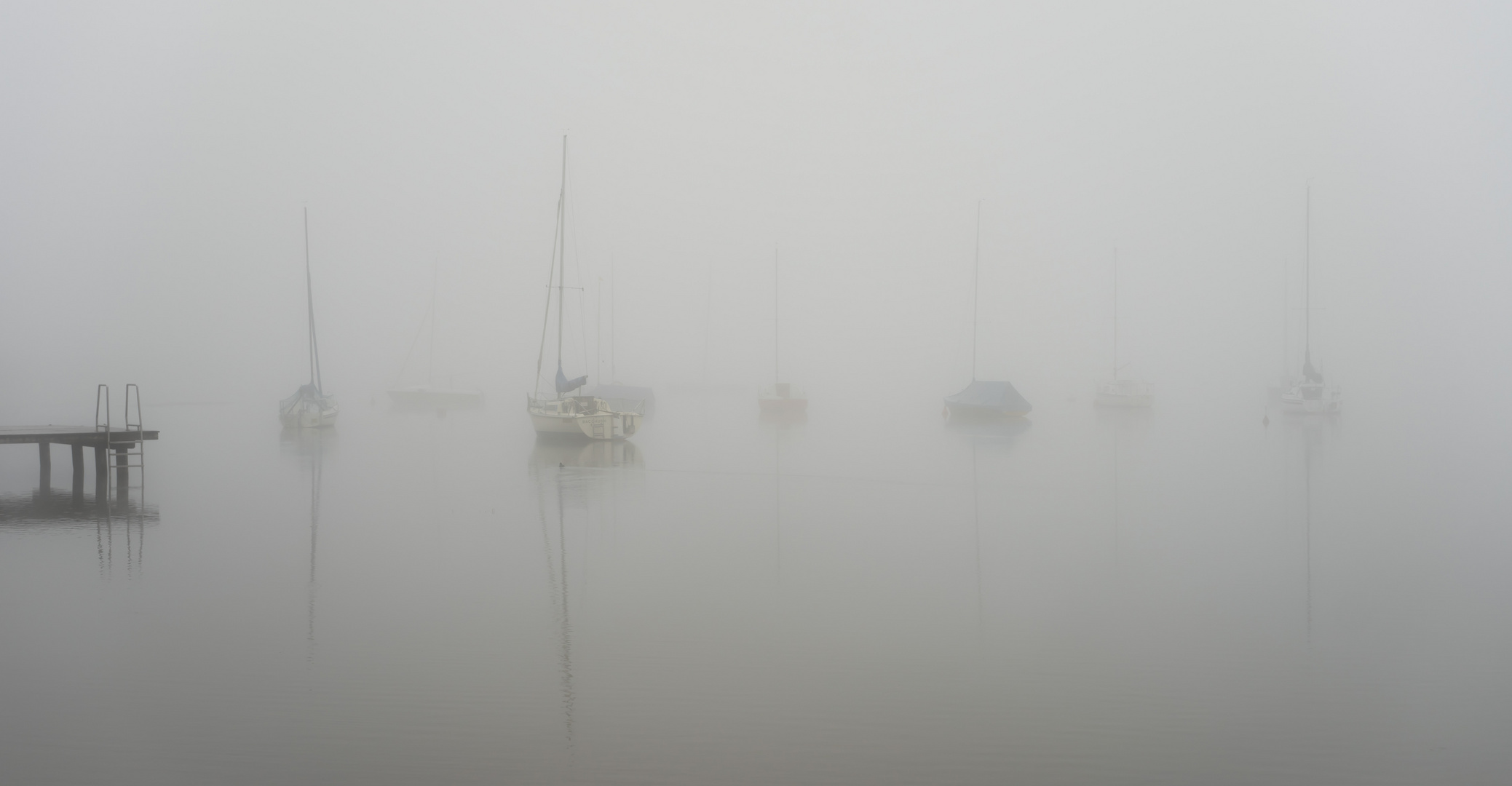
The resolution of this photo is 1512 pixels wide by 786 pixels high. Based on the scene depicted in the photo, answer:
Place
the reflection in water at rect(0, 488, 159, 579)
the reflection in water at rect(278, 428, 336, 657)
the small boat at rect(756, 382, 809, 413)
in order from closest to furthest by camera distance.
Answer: the reflection in water at rect(278, 428, 336, 657) < the reflection in water at rect(0, 488, 159, 579) < the small boat at rect(756, 382, 809, 413)

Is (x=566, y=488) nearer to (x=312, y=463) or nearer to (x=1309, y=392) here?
(x=312, y=463)

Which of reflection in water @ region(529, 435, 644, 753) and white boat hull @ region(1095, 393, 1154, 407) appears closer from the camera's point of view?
reflection in water @ region(529, 435, 644, 753)

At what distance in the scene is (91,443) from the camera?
2220 centimetres

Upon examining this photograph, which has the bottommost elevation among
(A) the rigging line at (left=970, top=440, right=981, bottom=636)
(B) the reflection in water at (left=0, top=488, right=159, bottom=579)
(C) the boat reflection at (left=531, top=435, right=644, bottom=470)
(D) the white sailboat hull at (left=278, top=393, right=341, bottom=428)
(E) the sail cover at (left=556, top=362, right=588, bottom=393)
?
(A) the rigging line at (left=970, top=440, right=981, bottom=636)

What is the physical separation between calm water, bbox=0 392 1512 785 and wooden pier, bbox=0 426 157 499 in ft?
2.68

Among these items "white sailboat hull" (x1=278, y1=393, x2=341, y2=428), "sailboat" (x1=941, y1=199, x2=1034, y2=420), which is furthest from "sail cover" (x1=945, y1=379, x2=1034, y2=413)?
"white sailboat hull" (x1=278, y1=393, x2=341, y2=428)

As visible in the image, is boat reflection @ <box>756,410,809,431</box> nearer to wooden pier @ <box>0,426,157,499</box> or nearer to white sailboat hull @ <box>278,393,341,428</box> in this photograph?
white sailboat hull @ <box>278,393,341,428</box>

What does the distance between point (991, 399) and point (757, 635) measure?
44520mm

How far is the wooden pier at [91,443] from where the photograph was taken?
69.2ft

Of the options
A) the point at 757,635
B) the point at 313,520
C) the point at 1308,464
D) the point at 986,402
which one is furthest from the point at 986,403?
the point at 757,635

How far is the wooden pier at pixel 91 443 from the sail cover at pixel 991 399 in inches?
1521

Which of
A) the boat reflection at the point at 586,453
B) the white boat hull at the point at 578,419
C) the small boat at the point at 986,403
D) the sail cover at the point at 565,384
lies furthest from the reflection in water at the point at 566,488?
the small boat at the point at 986,403

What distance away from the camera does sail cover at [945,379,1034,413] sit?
51656 mm

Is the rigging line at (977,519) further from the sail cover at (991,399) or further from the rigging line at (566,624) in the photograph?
the sail cover at (991,399)
